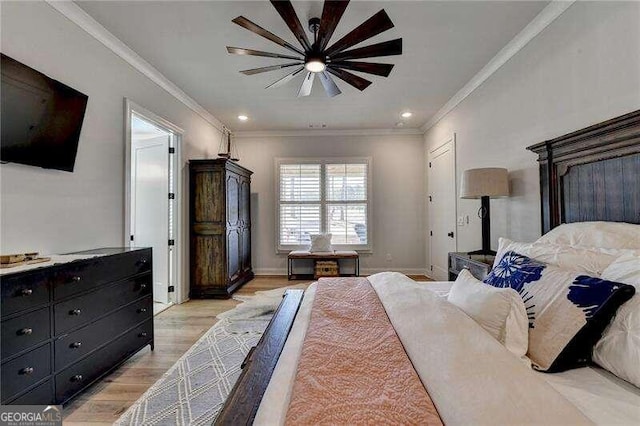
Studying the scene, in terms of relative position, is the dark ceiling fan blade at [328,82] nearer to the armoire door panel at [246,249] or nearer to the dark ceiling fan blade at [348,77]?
the dark ceiling fan blade at [348,77]

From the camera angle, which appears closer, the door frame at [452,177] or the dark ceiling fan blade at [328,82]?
the dark ceiling fan blade at [328,82]

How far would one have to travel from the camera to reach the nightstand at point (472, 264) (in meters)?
2.47

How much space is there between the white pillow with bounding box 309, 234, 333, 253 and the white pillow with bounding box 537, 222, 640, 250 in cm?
388

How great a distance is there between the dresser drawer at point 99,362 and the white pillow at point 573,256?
2.90m

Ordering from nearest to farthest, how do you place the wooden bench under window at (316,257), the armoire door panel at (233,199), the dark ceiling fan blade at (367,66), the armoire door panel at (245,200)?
the dark ceiling fan blade at (367,66) → the armoire door panel at (233,199) → the armoire door panel at (245,200) → the wooden bench under window at (316,257)

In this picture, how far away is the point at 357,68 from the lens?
8.75 ft

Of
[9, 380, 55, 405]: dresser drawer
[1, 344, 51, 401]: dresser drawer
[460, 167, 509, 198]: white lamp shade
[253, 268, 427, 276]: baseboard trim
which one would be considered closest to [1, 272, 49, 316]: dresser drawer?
[1, 344, 51, 401]: dresser drawer

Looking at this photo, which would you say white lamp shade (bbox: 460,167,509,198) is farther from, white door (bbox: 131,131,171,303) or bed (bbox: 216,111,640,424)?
white door (bbox: 131,131,171,303)

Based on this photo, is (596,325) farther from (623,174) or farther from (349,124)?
(349,124)

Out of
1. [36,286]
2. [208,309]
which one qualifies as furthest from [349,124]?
[36,286]

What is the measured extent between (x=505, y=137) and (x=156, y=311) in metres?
4.51

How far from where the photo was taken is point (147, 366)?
2.42m

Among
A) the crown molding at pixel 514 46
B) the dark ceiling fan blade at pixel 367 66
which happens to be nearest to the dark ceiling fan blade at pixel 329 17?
the dark ceiling fan blade at pixel 367 66

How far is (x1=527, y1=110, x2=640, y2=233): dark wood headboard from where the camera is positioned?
1.73 meters
